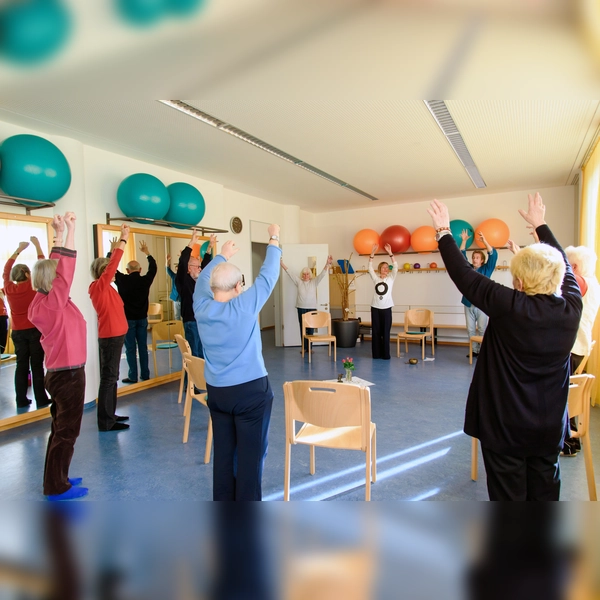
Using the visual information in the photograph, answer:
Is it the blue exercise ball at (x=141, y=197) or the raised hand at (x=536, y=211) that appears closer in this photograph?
the raised hand at (x=536, y=211)

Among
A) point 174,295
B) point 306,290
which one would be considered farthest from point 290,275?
point 174,295

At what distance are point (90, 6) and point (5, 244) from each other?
168 inches

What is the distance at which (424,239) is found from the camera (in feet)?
25.9

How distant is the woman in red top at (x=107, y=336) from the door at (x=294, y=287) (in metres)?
4.42

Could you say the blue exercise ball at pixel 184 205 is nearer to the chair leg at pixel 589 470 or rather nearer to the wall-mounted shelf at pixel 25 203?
the wall-mounted shelf at pixel 25 203

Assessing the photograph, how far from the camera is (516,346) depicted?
4.87ft

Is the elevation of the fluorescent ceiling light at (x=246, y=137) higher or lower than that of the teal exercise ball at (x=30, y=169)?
higher

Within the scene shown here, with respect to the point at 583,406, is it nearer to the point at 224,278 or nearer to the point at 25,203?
the point at 224,278

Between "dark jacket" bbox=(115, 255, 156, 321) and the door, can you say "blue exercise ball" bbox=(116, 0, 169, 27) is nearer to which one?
"dark jacket" bbox=(115, 255, 156, 321)

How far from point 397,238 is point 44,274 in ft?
22.8

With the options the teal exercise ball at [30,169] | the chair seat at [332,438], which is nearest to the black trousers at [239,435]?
the chair seat at [332,438]

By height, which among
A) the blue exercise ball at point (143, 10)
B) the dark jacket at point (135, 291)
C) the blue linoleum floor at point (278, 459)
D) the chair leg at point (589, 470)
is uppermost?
the blue exercise ball at point (143, 10)

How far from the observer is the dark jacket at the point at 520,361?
1441mm

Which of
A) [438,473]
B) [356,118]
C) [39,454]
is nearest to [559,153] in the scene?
[356,118]
